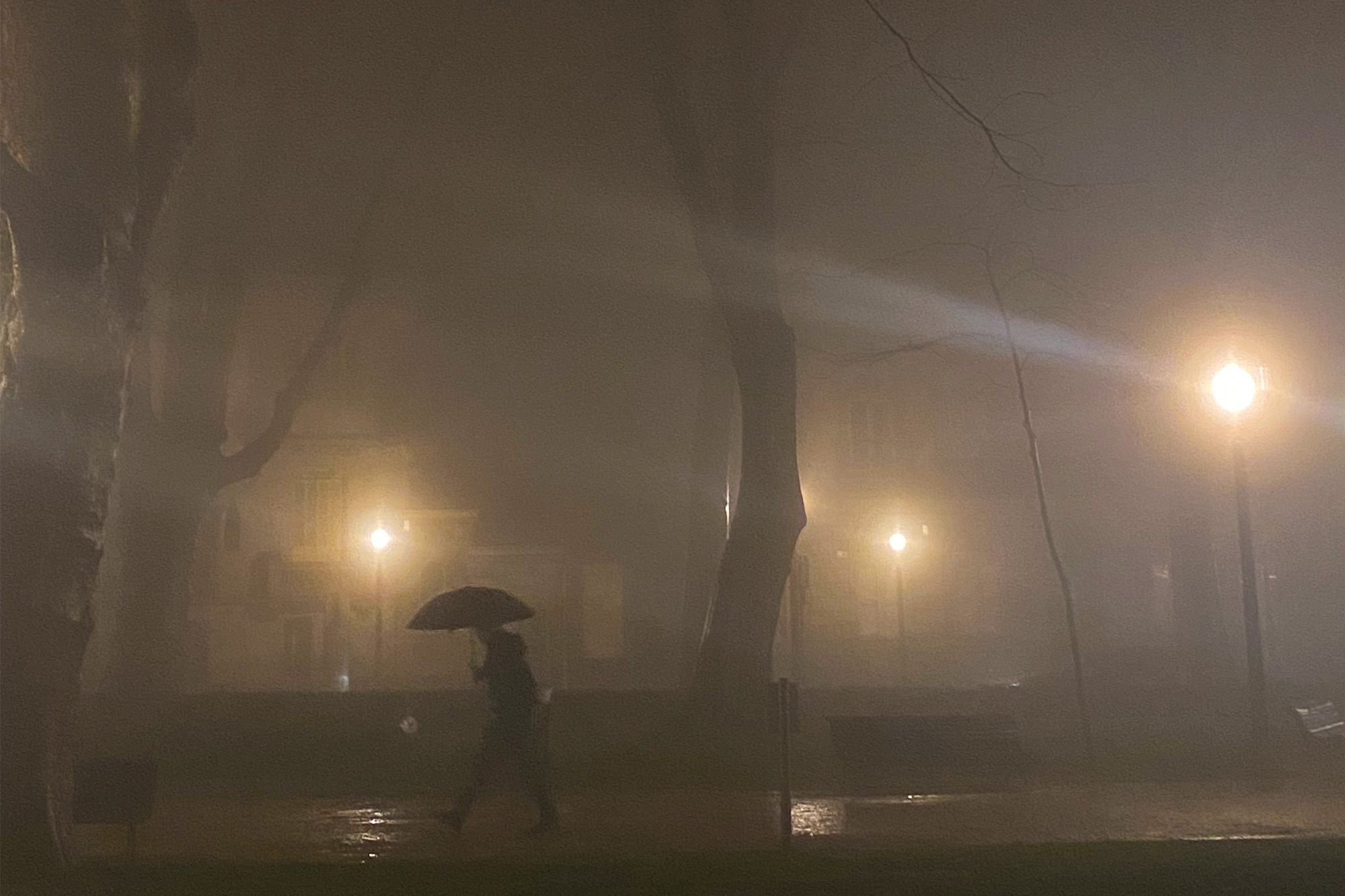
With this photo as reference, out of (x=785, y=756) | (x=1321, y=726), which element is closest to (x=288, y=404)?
(x=785, y=756)

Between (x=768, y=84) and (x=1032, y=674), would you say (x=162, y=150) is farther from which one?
(x=1032, y=674)

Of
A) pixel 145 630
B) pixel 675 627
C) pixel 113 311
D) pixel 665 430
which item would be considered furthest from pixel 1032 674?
pixel 113 311

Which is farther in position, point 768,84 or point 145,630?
point 768,84

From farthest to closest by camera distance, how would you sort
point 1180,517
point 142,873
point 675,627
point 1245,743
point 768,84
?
1. point 1180,517
2. point 675,627
3. point 768,84
4. point 1245,743
5. point 142,873

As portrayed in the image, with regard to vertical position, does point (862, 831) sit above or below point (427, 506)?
below

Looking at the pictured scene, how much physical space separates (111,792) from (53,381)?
98.6 inches

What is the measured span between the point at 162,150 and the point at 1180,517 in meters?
11.8

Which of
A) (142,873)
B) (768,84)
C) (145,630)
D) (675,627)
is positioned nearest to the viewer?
(142,873)

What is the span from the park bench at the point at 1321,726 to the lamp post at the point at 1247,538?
0.48 meters

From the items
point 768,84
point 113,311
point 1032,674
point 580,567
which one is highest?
point 768,84

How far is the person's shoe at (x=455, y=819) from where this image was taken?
24.5 feet

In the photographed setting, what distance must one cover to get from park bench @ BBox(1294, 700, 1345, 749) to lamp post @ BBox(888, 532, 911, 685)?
12.5ft

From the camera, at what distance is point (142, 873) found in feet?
21.9

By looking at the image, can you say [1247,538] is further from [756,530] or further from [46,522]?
[46,522]
